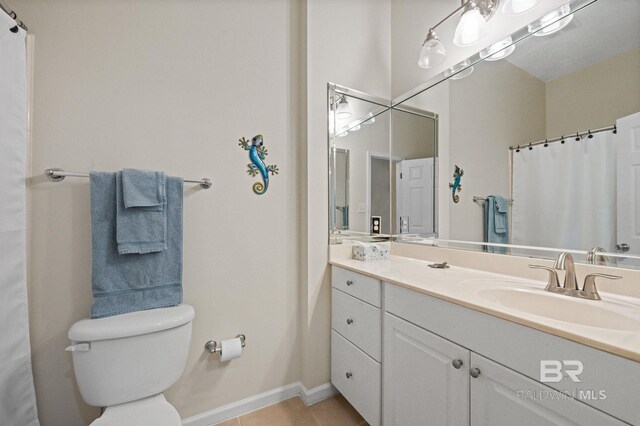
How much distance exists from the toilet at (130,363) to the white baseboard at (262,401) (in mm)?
421

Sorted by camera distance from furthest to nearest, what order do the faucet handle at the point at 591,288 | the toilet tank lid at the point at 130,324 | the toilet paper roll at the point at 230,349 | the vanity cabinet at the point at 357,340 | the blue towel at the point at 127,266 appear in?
the toilet paper roll at the point at 230,349, the vanity cabinet at the point at 357,340, the blue towel at the point at 127,266, the toilet tank lid at the point at 130,324, the faucet handle at the point at 591,288

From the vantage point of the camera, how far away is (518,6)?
1173mm

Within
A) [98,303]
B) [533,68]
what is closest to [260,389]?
[98,303]

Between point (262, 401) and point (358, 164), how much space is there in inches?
61.9

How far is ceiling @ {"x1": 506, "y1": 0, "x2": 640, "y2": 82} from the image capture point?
3.07 ft

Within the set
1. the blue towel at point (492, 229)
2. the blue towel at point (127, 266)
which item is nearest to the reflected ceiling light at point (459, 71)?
the blue towel at point (492, 229)

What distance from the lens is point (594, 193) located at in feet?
3.32

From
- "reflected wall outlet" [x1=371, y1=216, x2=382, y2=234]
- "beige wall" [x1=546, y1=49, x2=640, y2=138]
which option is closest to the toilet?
"reflected wall outlet" [x1=371, y1=216, x2=382, y2=234]

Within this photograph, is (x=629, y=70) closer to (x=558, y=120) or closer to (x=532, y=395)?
(x=558, y=120)

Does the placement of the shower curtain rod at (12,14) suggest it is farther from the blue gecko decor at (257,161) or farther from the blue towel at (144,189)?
the blue gecko decor at (257,161)

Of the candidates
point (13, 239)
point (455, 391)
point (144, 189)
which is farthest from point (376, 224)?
point (13, 239)

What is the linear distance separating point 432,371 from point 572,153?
3.39 ft

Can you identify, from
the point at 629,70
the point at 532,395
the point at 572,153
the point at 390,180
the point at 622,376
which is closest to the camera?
the point at 622,376

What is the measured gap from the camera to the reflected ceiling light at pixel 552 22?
1.07m
